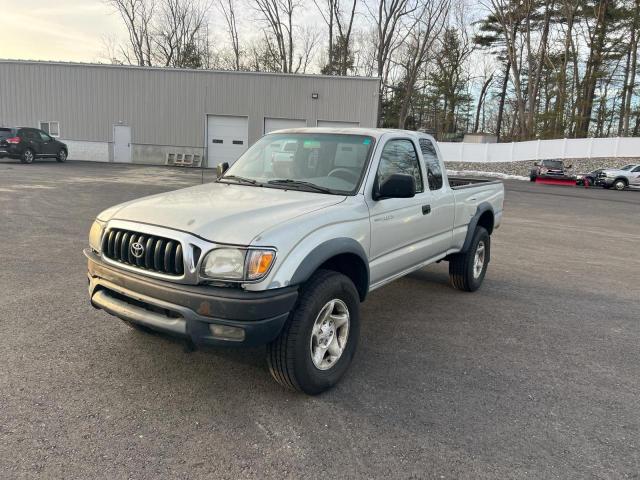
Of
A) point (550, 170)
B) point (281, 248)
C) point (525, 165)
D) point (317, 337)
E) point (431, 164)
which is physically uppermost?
point (525, 165)

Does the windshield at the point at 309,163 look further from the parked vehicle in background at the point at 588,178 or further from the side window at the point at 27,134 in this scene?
the parked vehicle in background at the point at 588,178

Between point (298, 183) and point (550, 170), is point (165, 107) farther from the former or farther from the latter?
point (298, 183)

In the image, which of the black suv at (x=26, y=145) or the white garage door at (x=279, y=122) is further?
the white garage door at (x=279, y=122)

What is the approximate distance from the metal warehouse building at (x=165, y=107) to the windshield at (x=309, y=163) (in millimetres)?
23295

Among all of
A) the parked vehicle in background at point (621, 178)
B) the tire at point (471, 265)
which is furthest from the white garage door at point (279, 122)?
the tire at point (471, 265)

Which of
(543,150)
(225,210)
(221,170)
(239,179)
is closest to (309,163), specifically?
→ (239,179)

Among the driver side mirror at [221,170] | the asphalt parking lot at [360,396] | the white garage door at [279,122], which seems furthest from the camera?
the white garage door at [279,122]

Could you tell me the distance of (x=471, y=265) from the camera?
5953 mm

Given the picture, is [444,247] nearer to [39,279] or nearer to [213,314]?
[213,314]

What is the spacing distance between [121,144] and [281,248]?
2890cm

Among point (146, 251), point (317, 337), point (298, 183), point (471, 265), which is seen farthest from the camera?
point (471, 265)

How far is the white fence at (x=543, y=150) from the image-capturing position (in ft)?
120

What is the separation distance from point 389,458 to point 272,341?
99 centimetres

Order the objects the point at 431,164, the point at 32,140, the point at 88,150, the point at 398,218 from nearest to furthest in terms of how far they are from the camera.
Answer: the point at 398,218 < the point at 431,164 < the point at 32,140 < the point at 88,150
